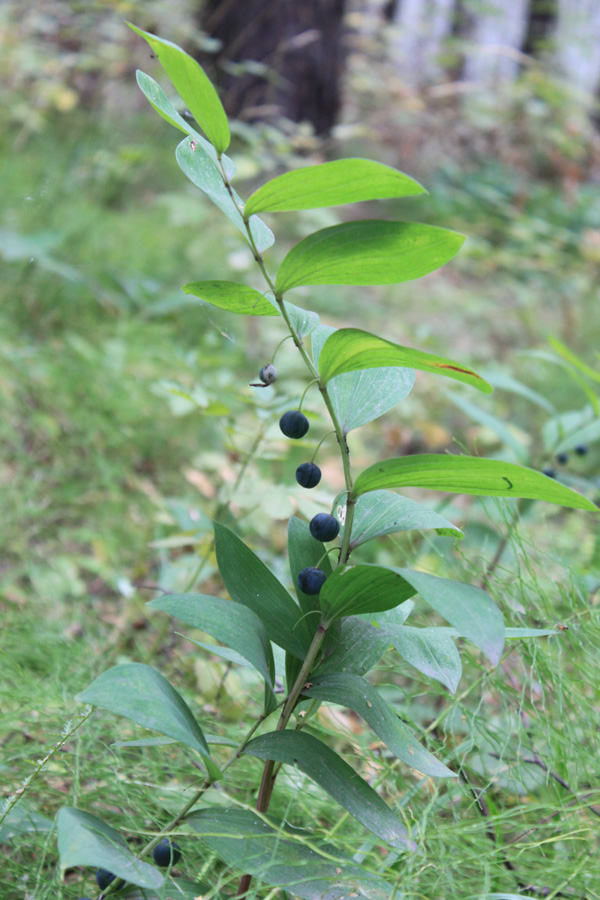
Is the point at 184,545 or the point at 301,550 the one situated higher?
the point at 301,550

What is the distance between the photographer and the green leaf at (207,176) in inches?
18.5

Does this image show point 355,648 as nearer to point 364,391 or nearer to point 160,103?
point 364,391

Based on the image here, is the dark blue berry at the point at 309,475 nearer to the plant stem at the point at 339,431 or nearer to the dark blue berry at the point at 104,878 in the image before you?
the plant stem at the point at 339,431

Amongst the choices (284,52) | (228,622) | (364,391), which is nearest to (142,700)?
(228,622)

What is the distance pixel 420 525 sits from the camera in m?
0.50

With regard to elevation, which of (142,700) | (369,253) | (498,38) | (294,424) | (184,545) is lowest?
(184,545)

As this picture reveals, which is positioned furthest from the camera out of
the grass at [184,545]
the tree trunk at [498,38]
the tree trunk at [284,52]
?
the tree trunk at [498,38]

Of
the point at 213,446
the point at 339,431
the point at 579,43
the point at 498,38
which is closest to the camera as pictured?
the point at 339,431

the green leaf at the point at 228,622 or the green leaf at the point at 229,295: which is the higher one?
the green leaf at the point at 229,295

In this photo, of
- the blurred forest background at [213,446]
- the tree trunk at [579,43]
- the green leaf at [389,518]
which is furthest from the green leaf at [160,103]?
the tree trunk at [579,43]

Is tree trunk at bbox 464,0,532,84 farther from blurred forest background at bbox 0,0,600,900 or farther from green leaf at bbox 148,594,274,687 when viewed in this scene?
green leaf at bbox 148,594,274,687

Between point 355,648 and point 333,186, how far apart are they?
1.20 feet

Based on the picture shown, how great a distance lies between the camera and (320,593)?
1.66 ft

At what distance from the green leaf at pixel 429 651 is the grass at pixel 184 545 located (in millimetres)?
102
